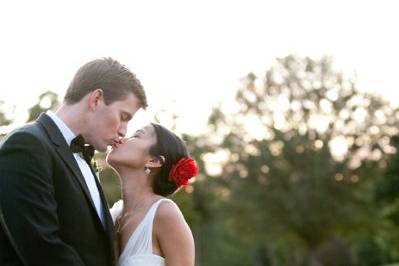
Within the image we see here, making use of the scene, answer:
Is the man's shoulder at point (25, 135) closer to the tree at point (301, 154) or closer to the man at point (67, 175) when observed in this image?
the man at point (67, 175)

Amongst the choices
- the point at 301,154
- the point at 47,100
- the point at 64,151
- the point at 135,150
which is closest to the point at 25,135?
the point at 64,151

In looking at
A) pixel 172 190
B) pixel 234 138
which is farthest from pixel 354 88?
pixel 172 190

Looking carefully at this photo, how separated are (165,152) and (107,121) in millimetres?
1155

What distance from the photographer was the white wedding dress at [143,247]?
5570 mm

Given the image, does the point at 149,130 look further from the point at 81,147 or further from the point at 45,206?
the point at 45,206

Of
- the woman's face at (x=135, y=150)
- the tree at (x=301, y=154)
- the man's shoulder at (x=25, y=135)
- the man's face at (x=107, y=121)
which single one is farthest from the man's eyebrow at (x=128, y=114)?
the tree at (x=301, y=154)

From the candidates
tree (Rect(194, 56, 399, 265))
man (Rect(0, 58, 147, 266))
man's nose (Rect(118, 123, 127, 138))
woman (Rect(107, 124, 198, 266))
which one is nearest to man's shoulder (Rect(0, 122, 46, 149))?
man (Rect(0, 58, 147, 266))

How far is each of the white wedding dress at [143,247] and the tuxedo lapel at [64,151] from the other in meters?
1.04

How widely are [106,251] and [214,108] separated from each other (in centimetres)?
4022

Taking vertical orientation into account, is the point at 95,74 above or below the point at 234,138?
above

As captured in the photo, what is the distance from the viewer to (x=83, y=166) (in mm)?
4770

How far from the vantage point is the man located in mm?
4129

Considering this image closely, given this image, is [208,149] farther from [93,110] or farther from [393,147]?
[93,110]

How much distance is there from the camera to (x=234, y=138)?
143ft
